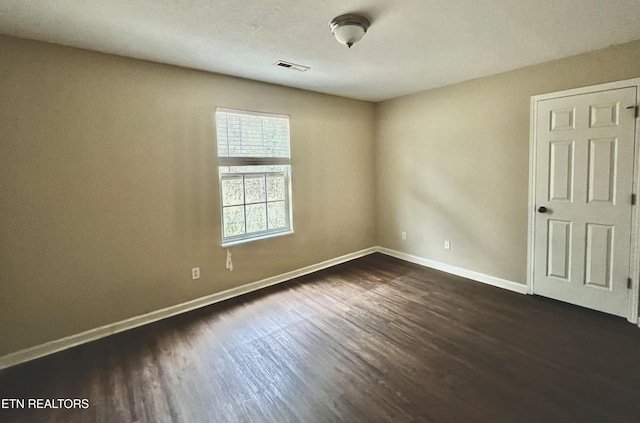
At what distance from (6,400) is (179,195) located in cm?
183

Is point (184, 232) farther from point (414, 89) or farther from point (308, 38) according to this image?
point (414, 89)

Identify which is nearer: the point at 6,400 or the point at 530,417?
the point at 530,417

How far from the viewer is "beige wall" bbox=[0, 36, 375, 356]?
220cm

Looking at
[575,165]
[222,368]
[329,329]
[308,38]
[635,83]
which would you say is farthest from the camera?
[575,165]

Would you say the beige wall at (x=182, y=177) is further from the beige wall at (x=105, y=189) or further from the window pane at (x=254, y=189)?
the window pane at (x=254, y=189)

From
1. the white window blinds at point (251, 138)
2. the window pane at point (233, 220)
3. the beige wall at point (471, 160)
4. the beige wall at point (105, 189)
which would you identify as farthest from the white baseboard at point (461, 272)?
the window pane at point (233, 220)

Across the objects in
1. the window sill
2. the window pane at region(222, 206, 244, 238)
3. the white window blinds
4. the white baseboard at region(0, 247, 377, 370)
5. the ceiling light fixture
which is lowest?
the white baseboard at region(0, 247, 377, 370)

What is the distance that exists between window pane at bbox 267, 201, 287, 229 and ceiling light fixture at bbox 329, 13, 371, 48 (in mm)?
2134

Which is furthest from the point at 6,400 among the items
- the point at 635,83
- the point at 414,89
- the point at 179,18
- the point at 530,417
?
the point at 635,83

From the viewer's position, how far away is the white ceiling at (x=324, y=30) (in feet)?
6.09

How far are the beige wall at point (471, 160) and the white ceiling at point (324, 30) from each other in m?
0.23

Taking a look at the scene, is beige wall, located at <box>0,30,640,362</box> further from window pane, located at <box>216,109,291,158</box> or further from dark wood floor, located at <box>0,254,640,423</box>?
dark wood floor, located at <box>0,254,640,423</box>

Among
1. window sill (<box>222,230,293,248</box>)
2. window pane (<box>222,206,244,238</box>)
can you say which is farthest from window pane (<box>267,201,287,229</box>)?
window pane (<box>222,206,244,238</box>)

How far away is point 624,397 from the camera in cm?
178
